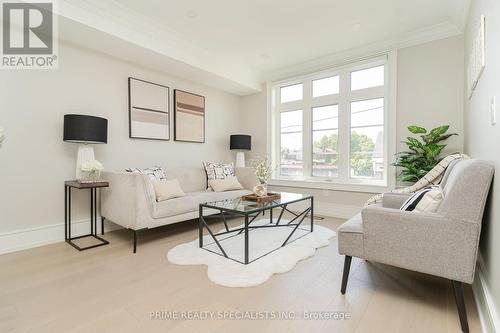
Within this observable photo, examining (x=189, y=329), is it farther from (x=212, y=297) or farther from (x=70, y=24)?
(x=70, y=24)

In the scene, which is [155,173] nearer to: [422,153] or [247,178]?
[247,178]

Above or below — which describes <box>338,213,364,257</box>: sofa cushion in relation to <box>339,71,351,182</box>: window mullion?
below

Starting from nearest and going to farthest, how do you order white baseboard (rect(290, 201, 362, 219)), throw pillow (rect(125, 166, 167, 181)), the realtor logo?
the realtor logo → throw pillow (rect(125, 166, 167, 181)) → white baseboard (rect(290, 201, 362, 219))

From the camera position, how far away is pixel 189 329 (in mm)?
1419

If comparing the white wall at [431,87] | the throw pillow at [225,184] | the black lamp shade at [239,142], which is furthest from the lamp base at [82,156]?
the white wall at [431,87]

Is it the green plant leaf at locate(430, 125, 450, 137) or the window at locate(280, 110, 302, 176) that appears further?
the window at locate(280, 110, 302, 176)

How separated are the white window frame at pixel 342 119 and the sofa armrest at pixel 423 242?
2260 millimetres

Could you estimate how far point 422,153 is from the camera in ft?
10.5

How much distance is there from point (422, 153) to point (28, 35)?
488cm

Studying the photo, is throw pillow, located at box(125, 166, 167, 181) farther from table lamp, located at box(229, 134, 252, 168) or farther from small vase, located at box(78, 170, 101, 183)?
table lamp, located at box(229, 134, 252, 168)

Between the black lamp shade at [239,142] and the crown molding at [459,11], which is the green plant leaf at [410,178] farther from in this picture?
the black lamp shade at [239,142]

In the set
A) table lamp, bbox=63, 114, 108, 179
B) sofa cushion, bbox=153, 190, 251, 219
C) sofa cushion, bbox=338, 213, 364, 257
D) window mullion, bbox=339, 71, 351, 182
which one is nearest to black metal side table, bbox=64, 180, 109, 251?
table lamp, bbox=63, 114, 108, 179

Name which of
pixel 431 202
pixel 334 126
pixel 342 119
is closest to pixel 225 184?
pixel 334 126

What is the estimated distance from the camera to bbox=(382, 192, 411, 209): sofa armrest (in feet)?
7.55
